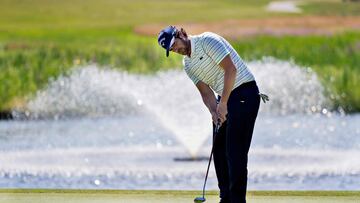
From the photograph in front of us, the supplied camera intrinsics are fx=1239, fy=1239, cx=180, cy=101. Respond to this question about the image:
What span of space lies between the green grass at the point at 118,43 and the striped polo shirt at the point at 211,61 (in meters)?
15.2

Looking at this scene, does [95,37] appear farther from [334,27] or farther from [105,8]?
[334,27]

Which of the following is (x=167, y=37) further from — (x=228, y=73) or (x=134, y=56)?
(x=134, y=56)

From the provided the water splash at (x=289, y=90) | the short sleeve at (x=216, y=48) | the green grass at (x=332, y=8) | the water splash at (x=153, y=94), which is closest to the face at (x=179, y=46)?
the short sleeve at (x=216, y=48)

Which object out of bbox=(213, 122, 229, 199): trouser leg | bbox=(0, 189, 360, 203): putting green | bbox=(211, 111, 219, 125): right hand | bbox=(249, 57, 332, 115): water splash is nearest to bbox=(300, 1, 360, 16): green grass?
bbox=(249, 57, 332, 115): water splash

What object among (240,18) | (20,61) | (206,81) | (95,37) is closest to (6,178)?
(206,81)

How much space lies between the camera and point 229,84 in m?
6.34

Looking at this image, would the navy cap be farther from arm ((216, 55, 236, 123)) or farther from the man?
arm ((216, 55, 236, 123))

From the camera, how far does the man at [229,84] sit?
20.9 ft

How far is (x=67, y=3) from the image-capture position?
31.7m

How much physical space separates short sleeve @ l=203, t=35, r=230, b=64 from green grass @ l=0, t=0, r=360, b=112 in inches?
604

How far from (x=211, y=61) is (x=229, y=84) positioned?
0.63ft

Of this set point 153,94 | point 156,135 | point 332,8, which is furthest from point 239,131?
point 332,8

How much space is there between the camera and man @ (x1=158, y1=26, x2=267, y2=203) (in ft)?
20.9

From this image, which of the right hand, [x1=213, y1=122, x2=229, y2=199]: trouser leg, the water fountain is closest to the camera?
the right hand
